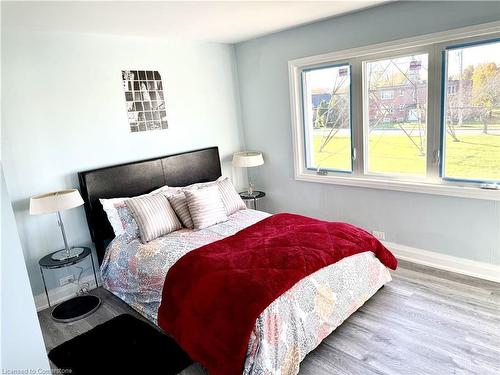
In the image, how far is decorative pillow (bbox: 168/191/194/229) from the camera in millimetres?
3543

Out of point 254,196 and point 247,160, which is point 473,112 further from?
point 254,196

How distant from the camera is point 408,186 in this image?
3.53m

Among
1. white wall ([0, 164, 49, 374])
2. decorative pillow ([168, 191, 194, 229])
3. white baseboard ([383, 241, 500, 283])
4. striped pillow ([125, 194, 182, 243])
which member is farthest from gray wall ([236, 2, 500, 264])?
white wall ([0, 164, 49, 374])

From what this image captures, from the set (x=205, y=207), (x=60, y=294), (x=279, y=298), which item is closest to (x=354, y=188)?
(x=205, y=207)

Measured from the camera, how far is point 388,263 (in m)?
3.08

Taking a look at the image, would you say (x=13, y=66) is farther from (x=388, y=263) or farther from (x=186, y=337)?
(x=388, y=263)

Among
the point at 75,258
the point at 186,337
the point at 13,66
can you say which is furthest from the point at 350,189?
the point at 13,66

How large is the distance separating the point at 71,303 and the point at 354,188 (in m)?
3.06

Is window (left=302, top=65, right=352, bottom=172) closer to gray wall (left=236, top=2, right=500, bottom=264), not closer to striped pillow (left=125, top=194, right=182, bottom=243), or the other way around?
gray wall (left=236, top=2, right=500, bottom=264)

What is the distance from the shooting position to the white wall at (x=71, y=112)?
123 inches

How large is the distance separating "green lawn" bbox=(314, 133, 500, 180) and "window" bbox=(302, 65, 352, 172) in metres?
0.01

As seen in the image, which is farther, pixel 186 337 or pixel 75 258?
pixel 75 258

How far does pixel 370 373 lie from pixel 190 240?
1.72 metres

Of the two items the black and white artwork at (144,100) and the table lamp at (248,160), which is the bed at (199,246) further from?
the black and white artwork at (144,100)
